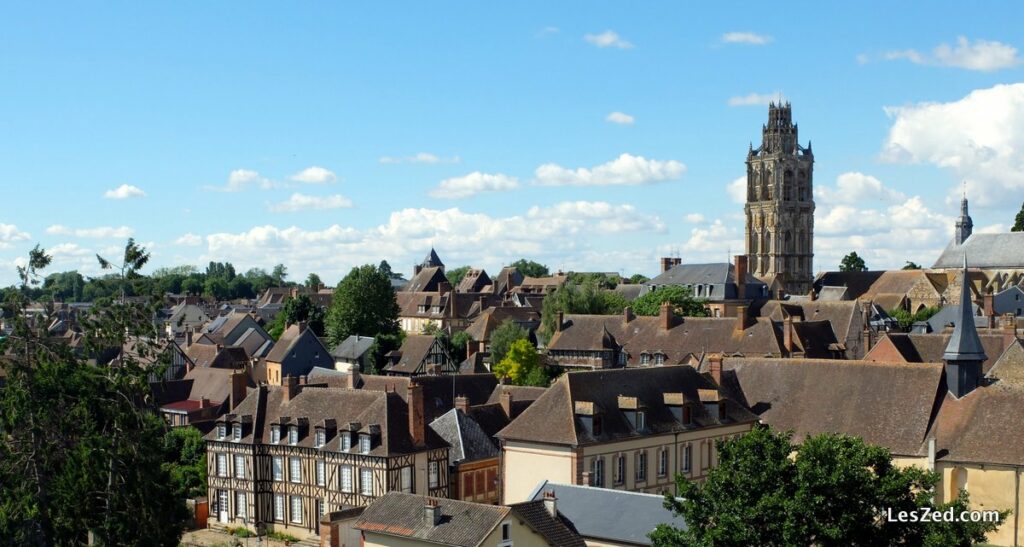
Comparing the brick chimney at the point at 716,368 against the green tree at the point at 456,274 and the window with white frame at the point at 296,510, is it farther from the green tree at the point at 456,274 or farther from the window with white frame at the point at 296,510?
the green tree at the point at 456,274

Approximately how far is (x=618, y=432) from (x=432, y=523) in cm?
987

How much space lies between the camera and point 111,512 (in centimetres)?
2988

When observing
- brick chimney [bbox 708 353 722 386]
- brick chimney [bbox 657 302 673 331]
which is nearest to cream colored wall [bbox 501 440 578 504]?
brick chimney [bbox 708 353 722 386]

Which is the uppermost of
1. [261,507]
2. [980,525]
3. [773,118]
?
Answer: [773,118]

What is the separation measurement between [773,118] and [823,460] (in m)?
102

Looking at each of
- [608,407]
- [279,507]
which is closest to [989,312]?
[608,407]

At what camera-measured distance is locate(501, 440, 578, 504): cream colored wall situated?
118 ft

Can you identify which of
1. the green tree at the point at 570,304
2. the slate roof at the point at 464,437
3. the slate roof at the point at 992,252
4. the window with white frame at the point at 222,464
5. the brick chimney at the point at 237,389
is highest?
the slate roof at the point at 992,252

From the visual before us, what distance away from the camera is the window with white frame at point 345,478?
38.7 m

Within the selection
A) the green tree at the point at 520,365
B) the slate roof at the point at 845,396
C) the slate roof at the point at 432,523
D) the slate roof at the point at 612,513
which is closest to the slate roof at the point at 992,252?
the green tree at the point at 520,365

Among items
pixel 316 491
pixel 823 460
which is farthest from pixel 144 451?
pixel 823 460

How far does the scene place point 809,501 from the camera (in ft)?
76.9

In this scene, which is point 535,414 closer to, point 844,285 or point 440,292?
point 440,292

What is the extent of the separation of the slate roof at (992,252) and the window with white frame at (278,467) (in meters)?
80.2
